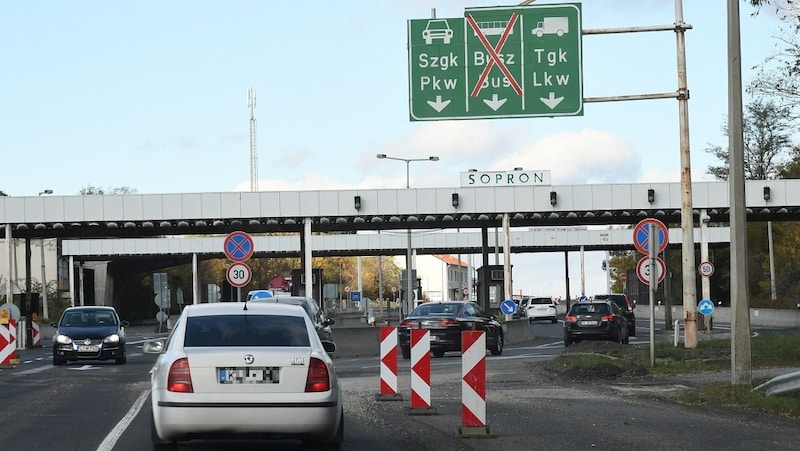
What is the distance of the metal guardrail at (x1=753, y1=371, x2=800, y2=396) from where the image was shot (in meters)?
15.8

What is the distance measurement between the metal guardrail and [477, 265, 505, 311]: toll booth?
121 feet

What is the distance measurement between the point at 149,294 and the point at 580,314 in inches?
2882

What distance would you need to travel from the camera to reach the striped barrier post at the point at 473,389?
1348 cm

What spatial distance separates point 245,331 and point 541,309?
69.5 meters

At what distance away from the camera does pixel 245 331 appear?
39.4 ft

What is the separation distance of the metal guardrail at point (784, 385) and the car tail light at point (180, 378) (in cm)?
793

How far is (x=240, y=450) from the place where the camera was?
12.6 m

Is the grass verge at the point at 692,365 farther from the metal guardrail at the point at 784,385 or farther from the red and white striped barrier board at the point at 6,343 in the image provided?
the red and white striped barrier board at the point at 6,343

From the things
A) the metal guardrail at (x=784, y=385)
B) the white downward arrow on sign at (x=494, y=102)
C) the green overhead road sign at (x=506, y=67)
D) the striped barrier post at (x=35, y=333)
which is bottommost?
the striped barrier post at (x=35, y=333)

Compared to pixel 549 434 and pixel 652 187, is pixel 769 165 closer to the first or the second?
pixel 652 187

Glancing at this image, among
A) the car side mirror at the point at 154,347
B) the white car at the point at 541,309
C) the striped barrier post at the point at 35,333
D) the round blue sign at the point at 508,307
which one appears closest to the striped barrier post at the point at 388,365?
the car side mirror at the point at 154,347

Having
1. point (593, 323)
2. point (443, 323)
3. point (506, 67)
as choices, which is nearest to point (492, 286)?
point (593, 323)

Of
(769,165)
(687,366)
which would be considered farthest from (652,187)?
(769,165)

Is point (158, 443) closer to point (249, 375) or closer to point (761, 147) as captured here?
point (249, 375)
